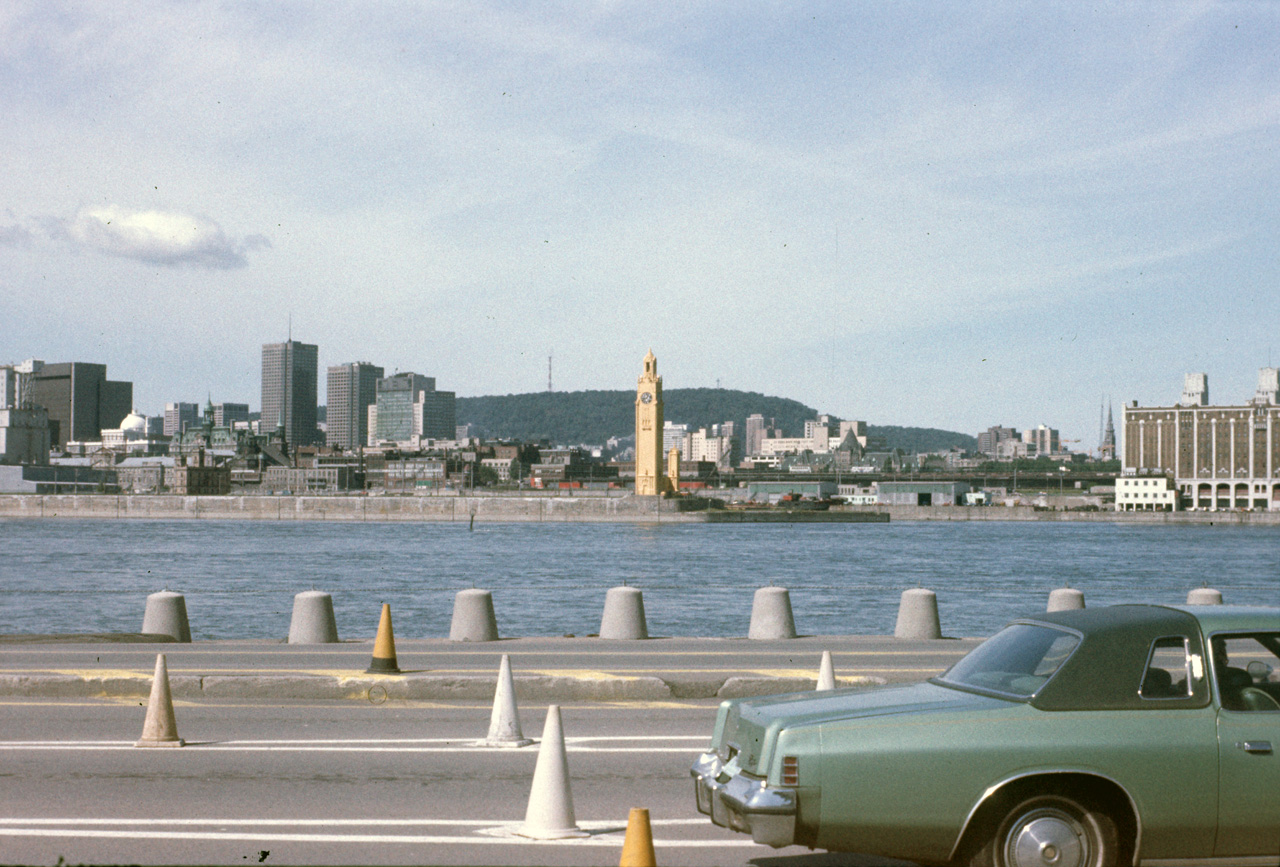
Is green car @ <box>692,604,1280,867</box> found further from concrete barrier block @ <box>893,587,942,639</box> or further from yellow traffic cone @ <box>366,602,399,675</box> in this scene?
concrete barrier block @ <box>893,587,942,639</box>

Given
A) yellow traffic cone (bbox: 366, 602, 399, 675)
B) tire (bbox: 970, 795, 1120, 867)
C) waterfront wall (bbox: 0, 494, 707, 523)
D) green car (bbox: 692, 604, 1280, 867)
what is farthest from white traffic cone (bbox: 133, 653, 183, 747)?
waterfront wall (bbox: 0, 494, 707, 523)

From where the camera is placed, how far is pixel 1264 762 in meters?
6.59

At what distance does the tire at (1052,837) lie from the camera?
21.2 ft

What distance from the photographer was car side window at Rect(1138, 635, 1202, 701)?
6766mm

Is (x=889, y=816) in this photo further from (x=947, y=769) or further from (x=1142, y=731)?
(x=1142, y=731)

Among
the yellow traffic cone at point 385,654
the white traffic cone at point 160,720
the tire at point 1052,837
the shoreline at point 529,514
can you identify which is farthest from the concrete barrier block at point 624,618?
the shoreline at point 529,514

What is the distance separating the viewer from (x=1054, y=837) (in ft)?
21.2

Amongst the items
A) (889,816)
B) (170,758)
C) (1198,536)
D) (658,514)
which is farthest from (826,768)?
(658,514)

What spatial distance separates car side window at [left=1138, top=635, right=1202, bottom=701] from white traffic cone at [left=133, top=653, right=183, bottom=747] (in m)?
7.97

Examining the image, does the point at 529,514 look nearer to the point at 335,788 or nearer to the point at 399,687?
the point at 399,687

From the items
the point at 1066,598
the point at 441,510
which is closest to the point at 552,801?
the point at 1066,598

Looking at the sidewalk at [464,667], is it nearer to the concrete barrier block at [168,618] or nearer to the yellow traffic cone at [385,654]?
the yellow traffic cone at [385,654]

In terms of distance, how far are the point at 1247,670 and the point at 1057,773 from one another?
123 centimetres

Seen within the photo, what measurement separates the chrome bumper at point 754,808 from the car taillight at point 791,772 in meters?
0.04
